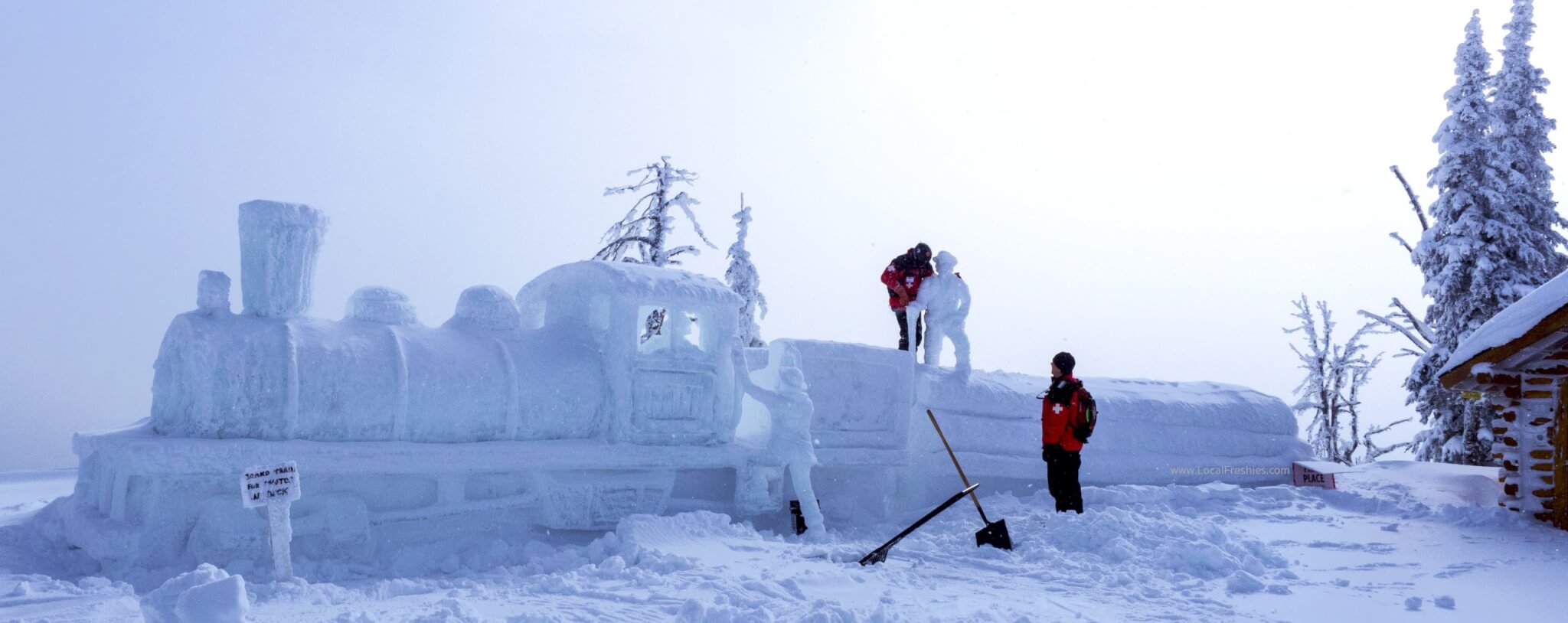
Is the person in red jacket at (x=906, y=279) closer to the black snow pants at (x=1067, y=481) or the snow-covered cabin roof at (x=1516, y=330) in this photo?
the black snow pants at (x=1067, y=481)

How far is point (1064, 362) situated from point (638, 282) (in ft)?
13.2

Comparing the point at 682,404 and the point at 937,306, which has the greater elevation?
the point at 937,306

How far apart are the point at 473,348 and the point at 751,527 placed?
110 inches

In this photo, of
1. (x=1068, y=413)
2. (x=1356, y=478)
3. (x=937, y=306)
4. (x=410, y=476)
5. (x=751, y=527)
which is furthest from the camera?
(x=1356, y=478)

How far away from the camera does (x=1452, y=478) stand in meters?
11.6

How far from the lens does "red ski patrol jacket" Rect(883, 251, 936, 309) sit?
11.2 meters

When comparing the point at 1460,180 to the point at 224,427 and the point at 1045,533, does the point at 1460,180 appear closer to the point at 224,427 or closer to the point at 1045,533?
the point at 1045,533

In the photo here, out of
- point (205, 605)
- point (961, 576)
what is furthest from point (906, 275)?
point (205, 605)

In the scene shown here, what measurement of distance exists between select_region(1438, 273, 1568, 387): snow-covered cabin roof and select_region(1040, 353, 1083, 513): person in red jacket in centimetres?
397

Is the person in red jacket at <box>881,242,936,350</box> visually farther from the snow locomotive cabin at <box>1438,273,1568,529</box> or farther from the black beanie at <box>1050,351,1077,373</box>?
the snow locomotive cabin at <box>1438,273,1568,529</box>

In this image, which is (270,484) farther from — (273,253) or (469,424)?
(273,253)

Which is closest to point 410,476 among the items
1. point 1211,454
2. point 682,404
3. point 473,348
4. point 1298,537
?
point 473,348

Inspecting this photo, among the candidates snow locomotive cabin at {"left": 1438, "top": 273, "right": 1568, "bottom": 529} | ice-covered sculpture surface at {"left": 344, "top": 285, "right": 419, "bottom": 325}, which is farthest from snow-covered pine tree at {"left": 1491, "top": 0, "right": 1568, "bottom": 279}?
ice-covered sculpture surface at {"left": 344, "top": 285, "right": 419, "bottom": 325}

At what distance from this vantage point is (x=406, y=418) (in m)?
7.54
